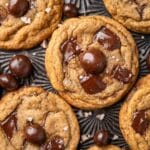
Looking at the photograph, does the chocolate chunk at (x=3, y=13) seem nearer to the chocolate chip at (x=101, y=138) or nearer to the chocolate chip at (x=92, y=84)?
the chocolate chip at (x=92, y=84)

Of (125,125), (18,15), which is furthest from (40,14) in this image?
(125,125)

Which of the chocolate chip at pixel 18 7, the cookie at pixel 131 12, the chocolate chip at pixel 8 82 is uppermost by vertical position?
the chocolate chip at pixel 18 7

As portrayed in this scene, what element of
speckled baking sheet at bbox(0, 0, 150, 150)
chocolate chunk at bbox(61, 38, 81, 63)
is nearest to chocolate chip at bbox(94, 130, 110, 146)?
speckled baking sheet at bbox(0, 0, 150, 150)

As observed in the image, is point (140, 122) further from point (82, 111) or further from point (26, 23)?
point (26, 23)

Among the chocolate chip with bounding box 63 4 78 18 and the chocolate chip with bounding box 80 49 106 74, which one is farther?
the chocolate chip with bounding box 63 4 78 18

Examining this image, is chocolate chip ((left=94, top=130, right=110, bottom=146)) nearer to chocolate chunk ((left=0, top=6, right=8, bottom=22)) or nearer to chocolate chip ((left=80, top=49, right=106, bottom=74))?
chocolate chip ((left=80, top=49, right=106, bottom=74))

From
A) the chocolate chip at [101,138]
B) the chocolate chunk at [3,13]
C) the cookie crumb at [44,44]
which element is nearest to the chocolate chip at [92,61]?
the cookie crumb at [44,44]
